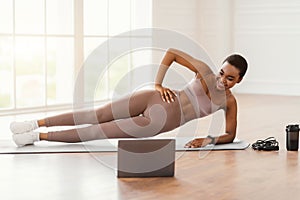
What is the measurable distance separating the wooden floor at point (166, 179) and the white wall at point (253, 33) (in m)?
4.09

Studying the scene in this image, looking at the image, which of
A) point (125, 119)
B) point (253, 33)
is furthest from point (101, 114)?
point (253, 33)

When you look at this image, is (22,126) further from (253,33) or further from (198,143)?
(253,33)

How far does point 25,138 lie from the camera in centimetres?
392

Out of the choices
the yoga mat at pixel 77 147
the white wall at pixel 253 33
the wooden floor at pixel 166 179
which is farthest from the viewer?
the white wall at pixel 253 33

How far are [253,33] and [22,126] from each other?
499cm

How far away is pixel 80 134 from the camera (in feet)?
12.9

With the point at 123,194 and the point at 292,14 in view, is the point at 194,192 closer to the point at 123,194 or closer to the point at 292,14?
the point at 123,194

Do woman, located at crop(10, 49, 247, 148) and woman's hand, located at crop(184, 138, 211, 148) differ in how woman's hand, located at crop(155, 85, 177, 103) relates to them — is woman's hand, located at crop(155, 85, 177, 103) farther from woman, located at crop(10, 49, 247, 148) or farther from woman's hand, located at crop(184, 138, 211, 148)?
woman's hand, located at crop(184, 138, 211, 148)

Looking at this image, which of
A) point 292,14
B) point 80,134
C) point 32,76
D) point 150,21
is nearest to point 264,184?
point 80,134

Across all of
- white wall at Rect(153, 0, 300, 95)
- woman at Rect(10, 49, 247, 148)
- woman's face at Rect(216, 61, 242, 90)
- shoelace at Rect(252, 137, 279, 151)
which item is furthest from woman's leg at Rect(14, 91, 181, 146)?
white wall at Rect(153, 0, 300, 95)

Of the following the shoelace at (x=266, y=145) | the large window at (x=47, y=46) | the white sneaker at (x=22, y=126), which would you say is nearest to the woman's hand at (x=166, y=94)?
the shoelace at (x=266, y=145)

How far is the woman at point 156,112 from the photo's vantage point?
3898 mm

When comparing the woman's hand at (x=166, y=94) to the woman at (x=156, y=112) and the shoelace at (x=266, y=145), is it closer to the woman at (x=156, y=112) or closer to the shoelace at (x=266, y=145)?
the woman at (x=156, y=112)

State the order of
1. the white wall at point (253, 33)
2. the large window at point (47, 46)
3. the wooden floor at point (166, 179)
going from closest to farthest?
the wooden floor at point (166, 179)
the large window at point (47, 46)
the white wall at point (253, 33)
